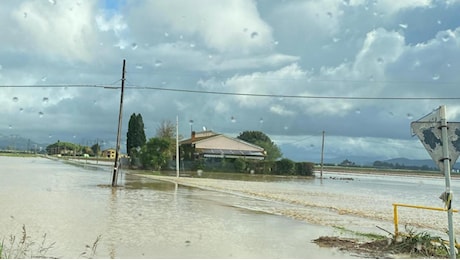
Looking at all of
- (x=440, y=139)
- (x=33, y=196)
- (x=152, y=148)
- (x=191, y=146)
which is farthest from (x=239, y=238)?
(x=191, y=146)

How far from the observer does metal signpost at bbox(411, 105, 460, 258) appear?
7.52 m

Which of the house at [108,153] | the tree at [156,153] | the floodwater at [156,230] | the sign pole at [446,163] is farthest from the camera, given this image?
the house at [108,153]

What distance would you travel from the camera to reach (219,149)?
7994 cm

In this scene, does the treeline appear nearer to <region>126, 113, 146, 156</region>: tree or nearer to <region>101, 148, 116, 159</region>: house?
<region>126, 113, 146, 156</region>: tree

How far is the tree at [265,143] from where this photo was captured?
84.6 metres

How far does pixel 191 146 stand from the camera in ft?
260

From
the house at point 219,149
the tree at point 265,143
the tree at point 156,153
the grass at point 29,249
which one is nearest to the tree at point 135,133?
the house at point 219,149

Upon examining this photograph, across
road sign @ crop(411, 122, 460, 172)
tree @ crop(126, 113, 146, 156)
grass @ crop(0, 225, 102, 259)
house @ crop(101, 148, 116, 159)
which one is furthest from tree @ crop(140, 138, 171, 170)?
house @ crop(101, 148, 116, 159)

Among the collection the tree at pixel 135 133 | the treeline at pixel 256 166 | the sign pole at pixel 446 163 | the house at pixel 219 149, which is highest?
the tree at pixel 135 133

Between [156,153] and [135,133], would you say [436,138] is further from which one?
[135,133]

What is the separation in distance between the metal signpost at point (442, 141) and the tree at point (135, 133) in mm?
83086

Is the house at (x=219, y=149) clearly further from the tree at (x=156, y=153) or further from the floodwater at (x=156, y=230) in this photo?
the floodwater at (x=156, y=230)

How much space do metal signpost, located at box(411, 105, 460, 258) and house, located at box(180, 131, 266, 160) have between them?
2686 inches

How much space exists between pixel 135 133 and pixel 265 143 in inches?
964
